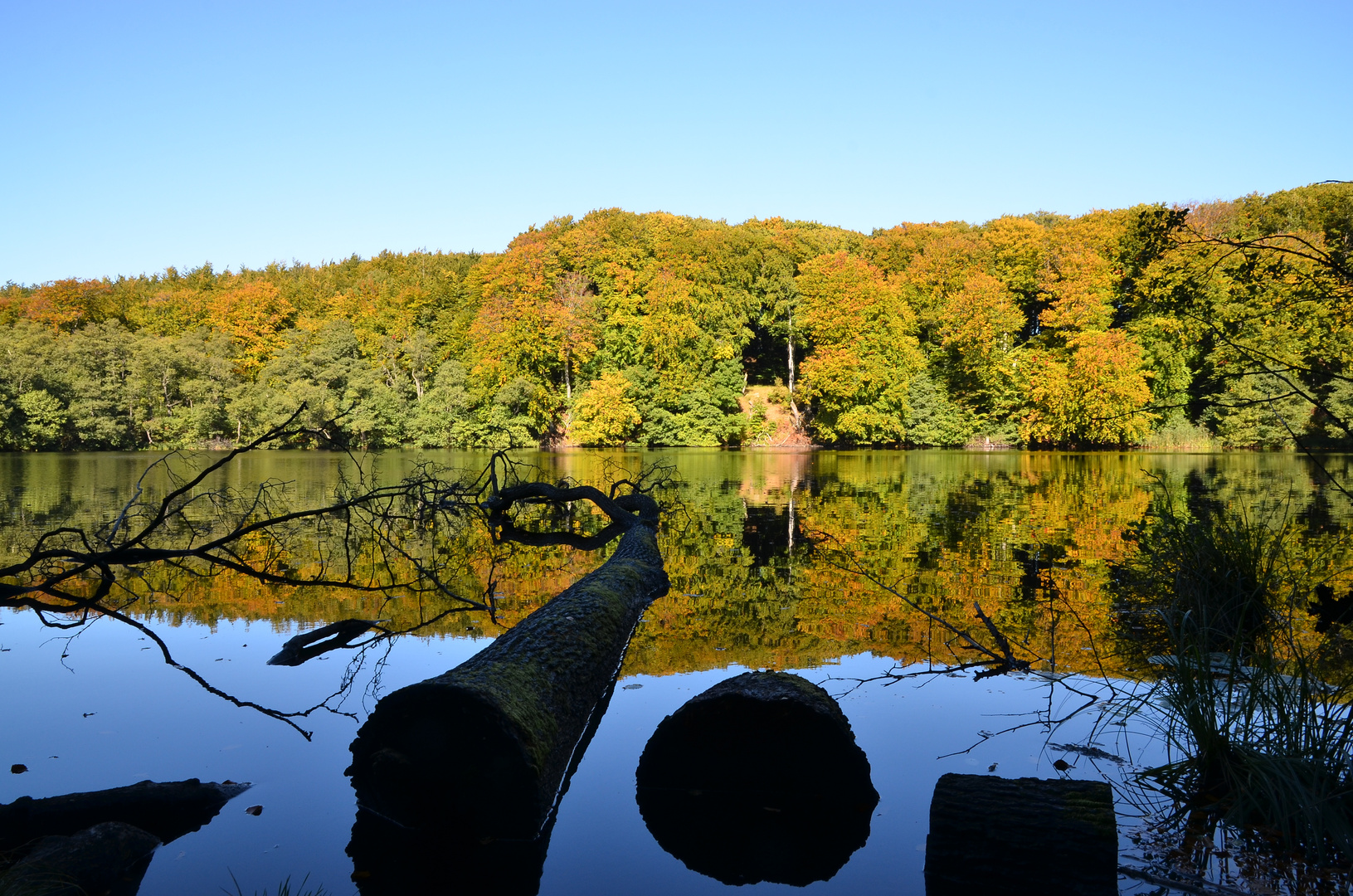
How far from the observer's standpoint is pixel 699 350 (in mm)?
46125

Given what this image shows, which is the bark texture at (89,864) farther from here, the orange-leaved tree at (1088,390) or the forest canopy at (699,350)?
the orange-leaved tree at (1088,390)

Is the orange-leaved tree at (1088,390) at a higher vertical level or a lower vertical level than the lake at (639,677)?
higher

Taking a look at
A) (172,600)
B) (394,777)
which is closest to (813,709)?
(394,777)

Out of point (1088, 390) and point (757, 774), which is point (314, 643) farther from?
point (1088, 390)

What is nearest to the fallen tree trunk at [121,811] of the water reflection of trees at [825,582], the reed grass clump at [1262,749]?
the water reflection of trees at [825,582]

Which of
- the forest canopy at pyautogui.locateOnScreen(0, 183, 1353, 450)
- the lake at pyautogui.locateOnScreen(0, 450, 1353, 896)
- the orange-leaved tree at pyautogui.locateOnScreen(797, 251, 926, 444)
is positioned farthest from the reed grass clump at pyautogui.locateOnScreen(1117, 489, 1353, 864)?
the orange-leaved tree at pyautogui.locateOnScreen(797, 251, 926, 444)

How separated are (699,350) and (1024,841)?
43.3m

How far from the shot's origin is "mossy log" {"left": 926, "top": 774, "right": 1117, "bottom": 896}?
322 centimetres

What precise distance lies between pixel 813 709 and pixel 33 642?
258 inches

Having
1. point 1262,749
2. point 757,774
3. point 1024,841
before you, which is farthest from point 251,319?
point 1262,749

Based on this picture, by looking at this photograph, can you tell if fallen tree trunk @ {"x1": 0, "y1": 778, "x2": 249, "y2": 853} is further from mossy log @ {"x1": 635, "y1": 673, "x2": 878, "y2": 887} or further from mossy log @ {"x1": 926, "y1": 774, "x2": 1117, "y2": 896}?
mossy log @ {"x1": 926, "y1": 774, "x2": 1117, "y2": 896}

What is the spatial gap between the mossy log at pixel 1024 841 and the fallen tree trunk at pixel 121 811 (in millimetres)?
3095

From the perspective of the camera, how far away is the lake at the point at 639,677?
12.3 ft

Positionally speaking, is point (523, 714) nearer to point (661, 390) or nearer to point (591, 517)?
point (591, 517)
